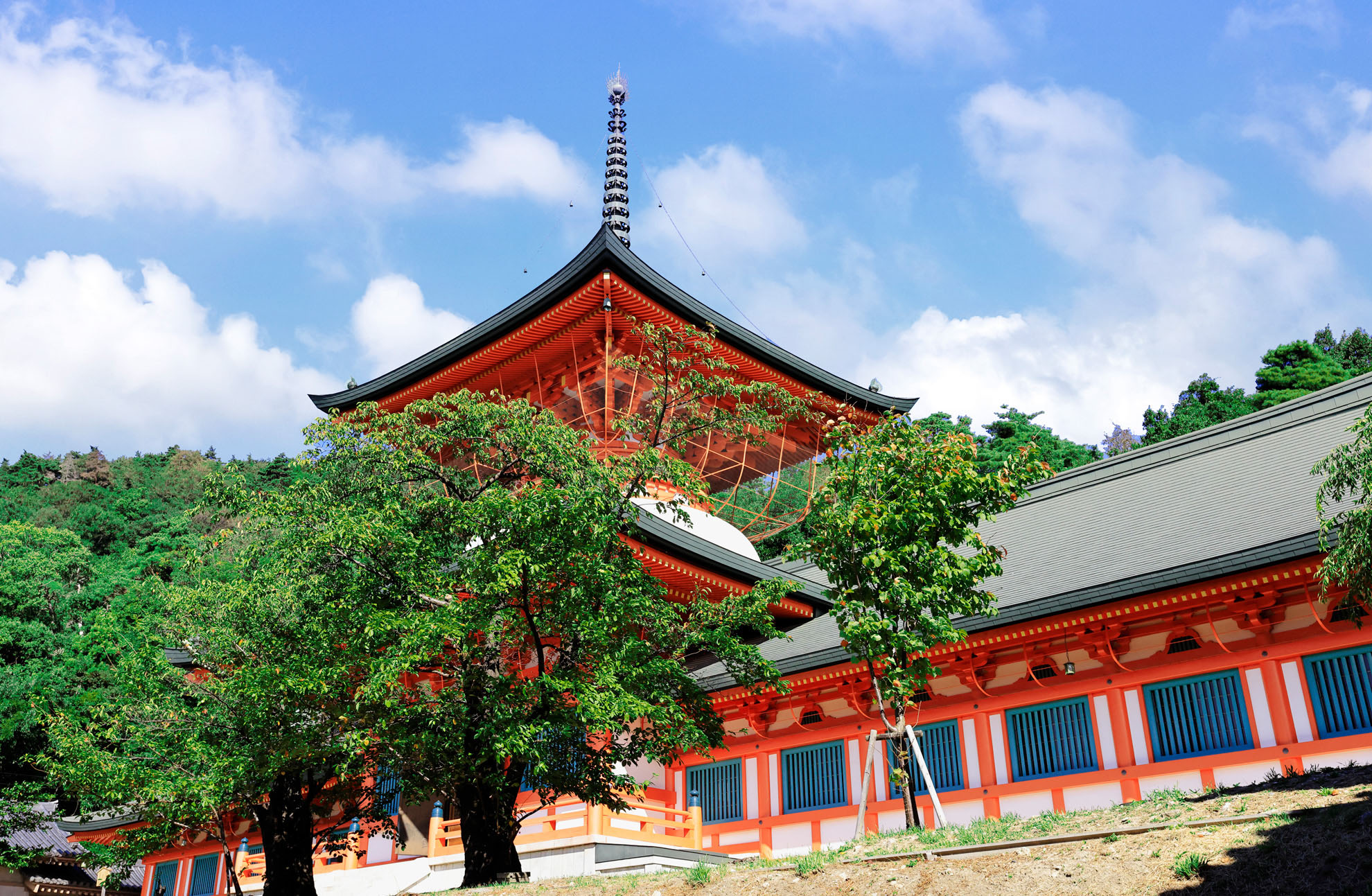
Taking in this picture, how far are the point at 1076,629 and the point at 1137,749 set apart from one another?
1.92 m

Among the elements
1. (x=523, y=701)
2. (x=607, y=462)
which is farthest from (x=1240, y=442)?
(x=523, y=701)

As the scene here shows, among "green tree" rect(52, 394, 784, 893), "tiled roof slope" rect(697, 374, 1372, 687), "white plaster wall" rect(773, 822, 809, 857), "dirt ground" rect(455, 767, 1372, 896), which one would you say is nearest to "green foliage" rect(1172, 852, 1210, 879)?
"dirt ground" rect(455, 767, 1372, 896)

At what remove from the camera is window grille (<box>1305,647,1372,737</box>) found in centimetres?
1368

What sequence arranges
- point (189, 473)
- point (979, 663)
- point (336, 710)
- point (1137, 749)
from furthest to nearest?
1. point (189, 473)
2. point (979, 663)
3. point (1137, 749)
4. point (336, 710)

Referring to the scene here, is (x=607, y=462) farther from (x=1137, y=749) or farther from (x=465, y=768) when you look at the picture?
(x=1137, y=749)

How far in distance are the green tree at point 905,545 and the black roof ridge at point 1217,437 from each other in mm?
7441

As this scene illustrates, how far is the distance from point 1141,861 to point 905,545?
4729mm

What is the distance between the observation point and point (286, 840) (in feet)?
55.9

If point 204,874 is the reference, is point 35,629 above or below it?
above

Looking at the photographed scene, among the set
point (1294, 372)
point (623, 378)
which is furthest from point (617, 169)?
point (1294, 372)

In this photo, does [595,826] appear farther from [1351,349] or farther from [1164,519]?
[1351,349]

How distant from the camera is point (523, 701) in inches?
508


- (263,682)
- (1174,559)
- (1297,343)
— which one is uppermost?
(1297,343)

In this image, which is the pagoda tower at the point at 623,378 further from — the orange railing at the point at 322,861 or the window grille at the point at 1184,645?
the orange railing at the point at 322,861
